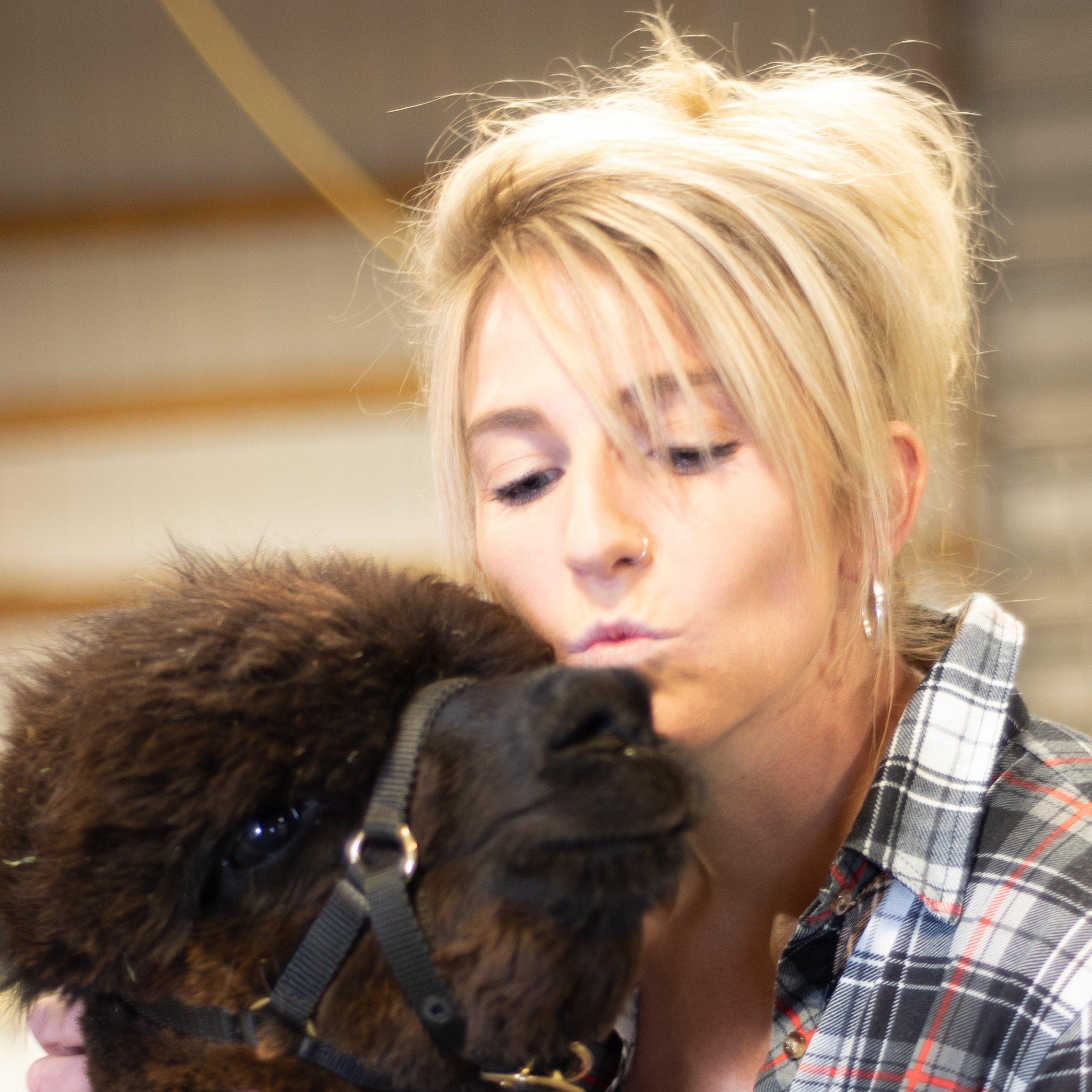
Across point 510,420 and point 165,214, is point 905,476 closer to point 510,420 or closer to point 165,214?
point 510,420

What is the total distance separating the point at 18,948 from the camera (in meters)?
0.97

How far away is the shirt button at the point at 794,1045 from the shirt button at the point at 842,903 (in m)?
0.13

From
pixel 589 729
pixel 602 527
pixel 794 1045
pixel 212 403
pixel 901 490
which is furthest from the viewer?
pixel 212 403

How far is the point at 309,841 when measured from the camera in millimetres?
947

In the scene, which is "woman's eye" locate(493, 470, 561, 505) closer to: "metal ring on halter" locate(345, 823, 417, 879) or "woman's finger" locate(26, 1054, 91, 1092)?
"metal ring on halter" locate(345, 823, 417, 879)

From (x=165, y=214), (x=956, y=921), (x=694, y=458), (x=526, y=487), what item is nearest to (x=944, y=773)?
(x=956, y=921)

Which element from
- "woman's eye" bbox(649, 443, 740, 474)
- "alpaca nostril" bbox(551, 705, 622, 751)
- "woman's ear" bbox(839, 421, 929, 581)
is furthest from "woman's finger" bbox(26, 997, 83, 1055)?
"woman's ear" bbox(839, 421, 929, 581)

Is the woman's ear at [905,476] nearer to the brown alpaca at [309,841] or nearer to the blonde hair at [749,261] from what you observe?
the blonde hair at [749,261]

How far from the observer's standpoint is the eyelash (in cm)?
117

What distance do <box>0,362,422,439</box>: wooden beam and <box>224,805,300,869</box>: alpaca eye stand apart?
4051 millimetres

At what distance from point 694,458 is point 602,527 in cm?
15

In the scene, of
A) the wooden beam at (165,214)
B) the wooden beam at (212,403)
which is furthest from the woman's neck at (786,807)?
the wooden beam at (165,214)

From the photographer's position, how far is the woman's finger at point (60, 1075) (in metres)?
1.08

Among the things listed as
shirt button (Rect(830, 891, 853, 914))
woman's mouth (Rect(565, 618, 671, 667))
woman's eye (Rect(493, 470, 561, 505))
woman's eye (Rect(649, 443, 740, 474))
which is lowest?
shirt button (Rect(830, 891, 853, 914))
